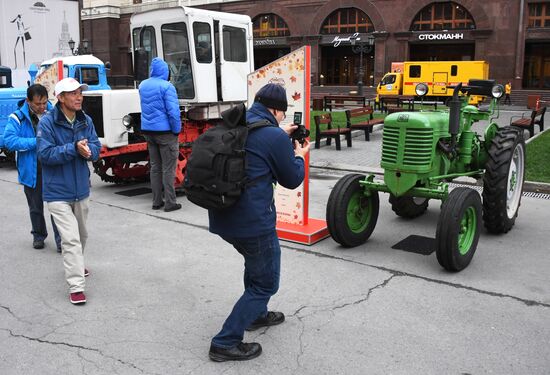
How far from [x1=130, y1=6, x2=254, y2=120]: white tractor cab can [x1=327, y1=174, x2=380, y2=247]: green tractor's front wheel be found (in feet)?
12.9

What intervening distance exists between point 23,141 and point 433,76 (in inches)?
1135

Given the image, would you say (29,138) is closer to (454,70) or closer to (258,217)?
(258,217)

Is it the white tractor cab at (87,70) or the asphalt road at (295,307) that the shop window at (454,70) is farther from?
the asphalt road at (295,307)

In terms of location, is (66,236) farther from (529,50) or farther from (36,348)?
(529,50)

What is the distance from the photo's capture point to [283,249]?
6.09 m

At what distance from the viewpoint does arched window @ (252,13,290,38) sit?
1629 inches

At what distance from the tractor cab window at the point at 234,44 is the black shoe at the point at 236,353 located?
6.64m

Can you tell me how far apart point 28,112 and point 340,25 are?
3561 centimetres

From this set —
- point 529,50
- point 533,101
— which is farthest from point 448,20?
point 533,101

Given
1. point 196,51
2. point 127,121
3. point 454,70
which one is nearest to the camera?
point 127,121

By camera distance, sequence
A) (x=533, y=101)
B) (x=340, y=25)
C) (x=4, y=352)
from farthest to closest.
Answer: (x=340, y=25) → (x=533, y=101) → (x=4, y=352)

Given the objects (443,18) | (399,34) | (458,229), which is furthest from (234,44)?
(443,18)

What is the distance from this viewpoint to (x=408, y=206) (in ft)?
23.5

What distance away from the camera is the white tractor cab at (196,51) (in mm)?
9008
